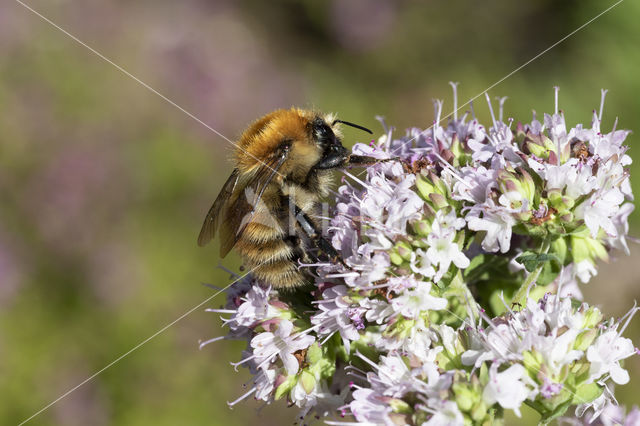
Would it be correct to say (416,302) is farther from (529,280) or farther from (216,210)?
(216,210)

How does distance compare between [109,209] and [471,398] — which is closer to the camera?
[471,398]

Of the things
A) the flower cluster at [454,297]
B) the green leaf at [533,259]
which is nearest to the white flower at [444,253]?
the flower cluster at [454,297]

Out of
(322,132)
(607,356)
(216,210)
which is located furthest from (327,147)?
(607,356)

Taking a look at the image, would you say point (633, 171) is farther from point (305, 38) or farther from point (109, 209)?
point (109, 209)

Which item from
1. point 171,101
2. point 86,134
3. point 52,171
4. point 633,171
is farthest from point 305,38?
point 633,171

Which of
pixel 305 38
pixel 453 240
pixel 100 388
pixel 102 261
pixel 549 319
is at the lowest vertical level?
pixel 100 388

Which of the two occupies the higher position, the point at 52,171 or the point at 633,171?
the point at 633,171

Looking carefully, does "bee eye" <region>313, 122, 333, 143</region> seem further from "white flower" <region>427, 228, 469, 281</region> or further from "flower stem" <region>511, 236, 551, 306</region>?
"flower stem" <region>511, 236, 551, 306</region>

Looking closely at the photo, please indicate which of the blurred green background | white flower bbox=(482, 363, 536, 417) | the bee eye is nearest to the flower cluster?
white flower bbox=(482, 363, 536, 417)
